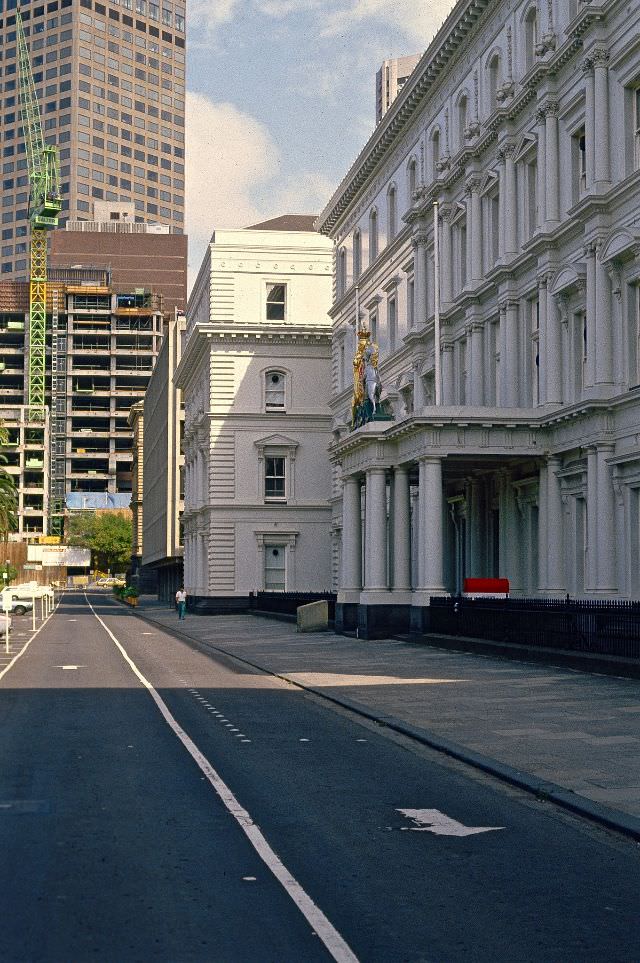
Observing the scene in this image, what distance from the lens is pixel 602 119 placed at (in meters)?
34.2

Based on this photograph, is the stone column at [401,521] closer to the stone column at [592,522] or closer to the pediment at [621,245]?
the stone column at [592,522]

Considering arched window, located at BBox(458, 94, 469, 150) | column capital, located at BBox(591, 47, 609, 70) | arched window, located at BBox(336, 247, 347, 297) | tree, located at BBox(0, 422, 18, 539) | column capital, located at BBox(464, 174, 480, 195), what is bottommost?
tree, located at BBox(0, 422, 18, 539)

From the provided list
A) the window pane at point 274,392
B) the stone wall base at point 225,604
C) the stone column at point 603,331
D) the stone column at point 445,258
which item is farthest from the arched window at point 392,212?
the stone wall base at point 225,604

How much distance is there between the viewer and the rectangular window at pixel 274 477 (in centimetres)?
7706

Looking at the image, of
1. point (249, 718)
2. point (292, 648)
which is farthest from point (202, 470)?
point (249, 718)

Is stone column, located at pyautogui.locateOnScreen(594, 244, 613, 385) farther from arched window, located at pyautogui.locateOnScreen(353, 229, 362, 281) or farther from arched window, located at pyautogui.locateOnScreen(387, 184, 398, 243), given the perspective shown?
arched window, located at pyautogui.locateOnScreen(353, 229, 362, 281)

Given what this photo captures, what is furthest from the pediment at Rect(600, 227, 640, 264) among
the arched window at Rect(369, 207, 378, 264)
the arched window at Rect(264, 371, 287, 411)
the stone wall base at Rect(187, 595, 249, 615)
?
the stone wall base at Rect(187, 595, 249, 615)

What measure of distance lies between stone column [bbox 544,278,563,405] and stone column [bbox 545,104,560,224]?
2.36m

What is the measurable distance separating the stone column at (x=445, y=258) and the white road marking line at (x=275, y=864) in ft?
103

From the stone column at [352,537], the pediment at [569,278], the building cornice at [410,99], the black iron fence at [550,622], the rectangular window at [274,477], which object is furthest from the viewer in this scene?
the rectangular window at [274,477]

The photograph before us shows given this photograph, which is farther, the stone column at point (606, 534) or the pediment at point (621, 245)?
the stone column at point (606, 534)

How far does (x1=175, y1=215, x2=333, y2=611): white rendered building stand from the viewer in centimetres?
7631

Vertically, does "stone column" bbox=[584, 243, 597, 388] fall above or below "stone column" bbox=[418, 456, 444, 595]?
above

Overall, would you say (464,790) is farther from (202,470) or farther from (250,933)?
(202,470)
